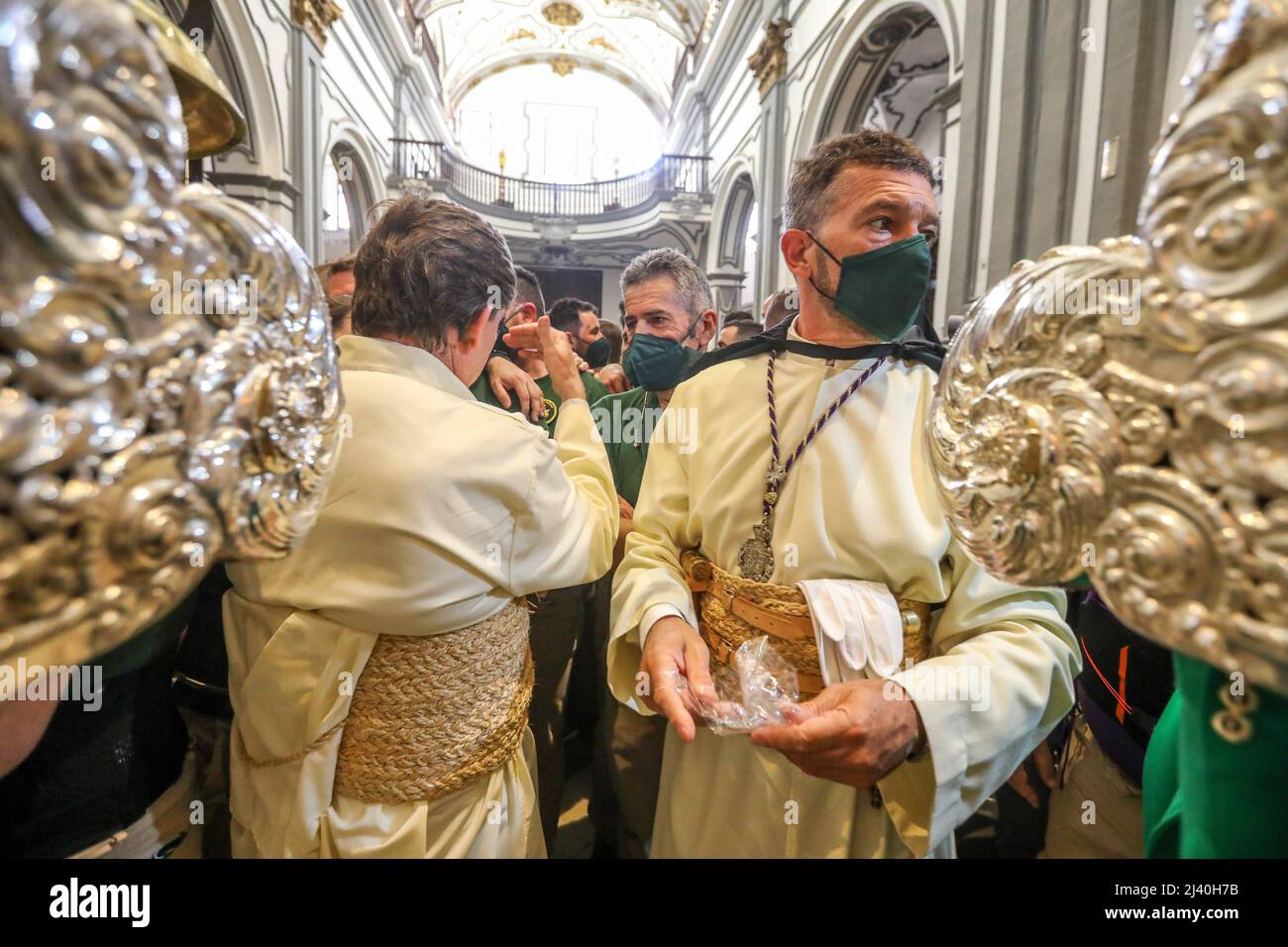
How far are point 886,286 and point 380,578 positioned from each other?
37.8 inches

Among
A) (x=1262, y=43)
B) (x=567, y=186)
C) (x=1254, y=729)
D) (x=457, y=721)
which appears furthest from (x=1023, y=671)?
(x=567, y=186)

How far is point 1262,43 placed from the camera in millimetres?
337

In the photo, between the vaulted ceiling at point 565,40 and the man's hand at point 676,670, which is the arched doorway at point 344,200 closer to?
the vaulted ceiling at point 565,40

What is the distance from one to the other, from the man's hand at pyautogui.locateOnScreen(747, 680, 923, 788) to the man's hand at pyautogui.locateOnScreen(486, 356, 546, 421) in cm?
133

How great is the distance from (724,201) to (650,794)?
399 inches

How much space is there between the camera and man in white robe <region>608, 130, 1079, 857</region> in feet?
2.72

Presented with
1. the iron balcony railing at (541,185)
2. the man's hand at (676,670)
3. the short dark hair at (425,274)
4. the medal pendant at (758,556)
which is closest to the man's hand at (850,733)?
the man's hand at (676,670)

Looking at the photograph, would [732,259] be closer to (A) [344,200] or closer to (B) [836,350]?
(A) [344,200]

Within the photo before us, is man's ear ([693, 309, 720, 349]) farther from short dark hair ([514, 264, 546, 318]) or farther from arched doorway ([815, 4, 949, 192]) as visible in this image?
arched doorway ([815, 4, 949, 192])

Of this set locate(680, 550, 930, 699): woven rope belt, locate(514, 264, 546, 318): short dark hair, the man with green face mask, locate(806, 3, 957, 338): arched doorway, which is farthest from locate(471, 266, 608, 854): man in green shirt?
locate(806, 3, 957, 338): arched doorway

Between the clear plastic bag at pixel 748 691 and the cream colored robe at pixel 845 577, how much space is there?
4.8 inches

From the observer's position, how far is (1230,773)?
17.6 inches

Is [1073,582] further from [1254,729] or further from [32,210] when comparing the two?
[32,210]

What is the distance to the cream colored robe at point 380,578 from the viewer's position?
89 cm
